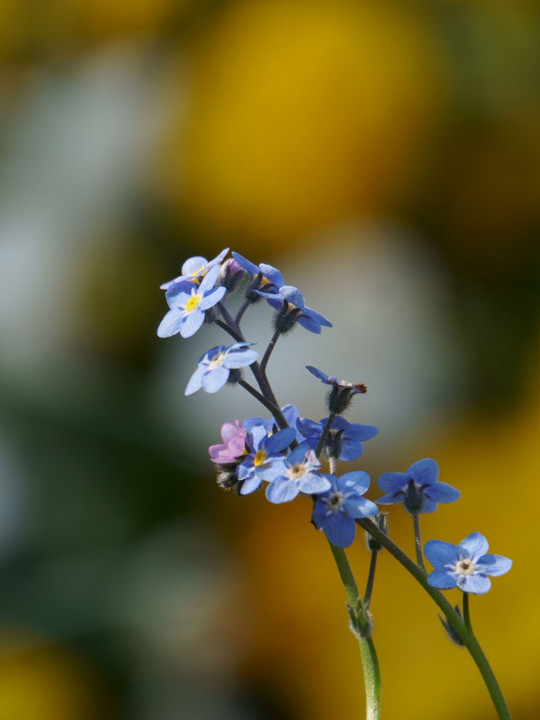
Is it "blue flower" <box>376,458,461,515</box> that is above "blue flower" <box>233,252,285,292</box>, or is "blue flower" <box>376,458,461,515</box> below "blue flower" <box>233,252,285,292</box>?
below

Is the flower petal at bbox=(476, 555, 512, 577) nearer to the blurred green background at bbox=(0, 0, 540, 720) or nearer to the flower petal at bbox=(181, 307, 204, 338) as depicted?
the flower petal at bbox=(181, 307, 204, 338)

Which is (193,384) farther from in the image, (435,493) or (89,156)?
(89,156)

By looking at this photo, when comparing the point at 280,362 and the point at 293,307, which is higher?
the point at 293,307

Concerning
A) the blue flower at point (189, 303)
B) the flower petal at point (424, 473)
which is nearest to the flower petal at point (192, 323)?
the blue flower at point (189, 303)

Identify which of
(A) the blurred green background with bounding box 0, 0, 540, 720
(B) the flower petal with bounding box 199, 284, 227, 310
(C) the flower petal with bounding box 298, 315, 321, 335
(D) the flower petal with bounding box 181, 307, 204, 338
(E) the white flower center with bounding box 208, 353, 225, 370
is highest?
(B) the flower petal with bounding box 199, 284, 227, 310

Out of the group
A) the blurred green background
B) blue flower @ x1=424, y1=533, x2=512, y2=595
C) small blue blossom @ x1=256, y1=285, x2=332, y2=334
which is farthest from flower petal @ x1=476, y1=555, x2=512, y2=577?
the blurred green background

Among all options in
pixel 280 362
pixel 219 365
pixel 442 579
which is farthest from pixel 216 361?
pixel 280 362

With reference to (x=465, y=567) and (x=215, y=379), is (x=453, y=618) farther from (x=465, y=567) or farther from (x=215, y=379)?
(x=215, y=379)
